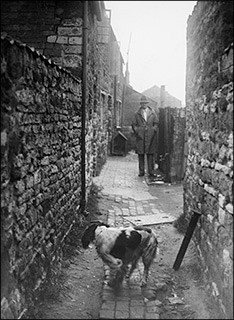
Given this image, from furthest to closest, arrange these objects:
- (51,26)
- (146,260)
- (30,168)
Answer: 1. (51,26)
2. (146,260)
3. (30,168)

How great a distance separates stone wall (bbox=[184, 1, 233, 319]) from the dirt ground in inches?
9.3

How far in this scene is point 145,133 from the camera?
11.9 m

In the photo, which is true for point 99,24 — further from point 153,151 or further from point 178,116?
point 153,151

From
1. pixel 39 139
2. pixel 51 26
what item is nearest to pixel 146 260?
pixel 39 139

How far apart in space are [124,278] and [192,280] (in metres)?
0.93

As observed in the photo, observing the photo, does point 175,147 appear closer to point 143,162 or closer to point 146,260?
point 143,162

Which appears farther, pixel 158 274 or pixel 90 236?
pixel 158 274

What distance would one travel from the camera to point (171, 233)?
658 cm

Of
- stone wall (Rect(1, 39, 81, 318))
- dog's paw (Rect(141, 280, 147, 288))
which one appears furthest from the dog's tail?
dog's paw (Rect(141, 280, 147, 288))

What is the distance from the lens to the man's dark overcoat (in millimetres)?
11852

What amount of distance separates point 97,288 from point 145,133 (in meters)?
7.84

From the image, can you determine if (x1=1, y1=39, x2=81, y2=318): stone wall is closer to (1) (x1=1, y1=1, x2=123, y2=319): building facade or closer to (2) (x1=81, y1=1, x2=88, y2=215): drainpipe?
(1) (x1=1, y1=1, x2=123, y2=319): building facade

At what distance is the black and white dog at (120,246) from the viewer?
13.1 feet

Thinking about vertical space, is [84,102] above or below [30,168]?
above
